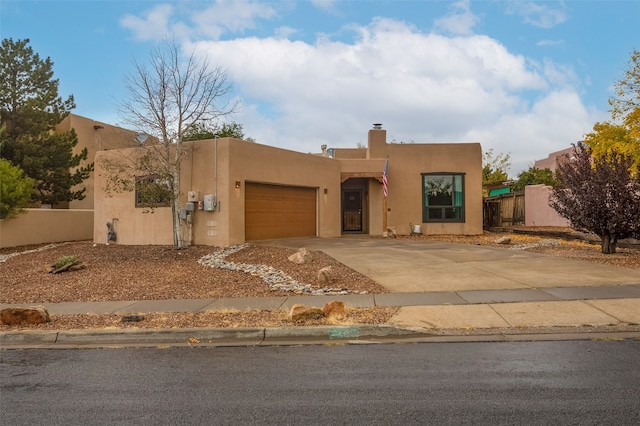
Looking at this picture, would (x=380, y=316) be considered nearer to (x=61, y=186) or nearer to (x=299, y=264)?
(x=299, y=264)

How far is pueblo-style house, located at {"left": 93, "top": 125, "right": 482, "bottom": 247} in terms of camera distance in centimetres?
1566

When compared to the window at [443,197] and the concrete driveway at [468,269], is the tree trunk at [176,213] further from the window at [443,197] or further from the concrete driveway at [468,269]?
the window at [443,197]

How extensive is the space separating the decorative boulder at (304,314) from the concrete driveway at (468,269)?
2.45 m

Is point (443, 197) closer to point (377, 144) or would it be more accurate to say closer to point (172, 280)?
point (377, 144)

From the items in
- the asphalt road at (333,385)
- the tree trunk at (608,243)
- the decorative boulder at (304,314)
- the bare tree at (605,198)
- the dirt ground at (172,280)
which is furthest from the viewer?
the tree trunk at (608,243)

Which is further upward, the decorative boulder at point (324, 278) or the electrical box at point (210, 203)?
the electrical box at point (210, 203)

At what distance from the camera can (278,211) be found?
17.6 metres

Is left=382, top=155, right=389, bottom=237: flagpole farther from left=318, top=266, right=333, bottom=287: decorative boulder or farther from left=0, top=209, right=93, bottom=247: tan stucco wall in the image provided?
left=0, top=209, right=93, bottom=247: tan stucco wall

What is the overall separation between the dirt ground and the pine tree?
29.9 feet

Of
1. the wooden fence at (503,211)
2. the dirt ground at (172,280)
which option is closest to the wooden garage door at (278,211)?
the dirt ground at (172,280)

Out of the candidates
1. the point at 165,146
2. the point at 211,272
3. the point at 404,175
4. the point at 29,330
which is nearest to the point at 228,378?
the point at 29,330

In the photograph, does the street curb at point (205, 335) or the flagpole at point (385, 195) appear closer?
the street curb at point (205, 335)

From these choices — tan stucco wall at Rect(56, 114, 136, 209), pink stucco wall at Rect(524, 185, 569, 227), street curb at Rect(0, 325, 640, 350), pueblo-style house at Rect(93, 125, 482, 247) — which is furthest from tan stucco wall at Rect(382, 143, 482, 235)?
tan stucco wall at Rect(56, 114, 136, 209)

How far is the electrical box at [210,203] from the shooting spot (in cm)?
1528
